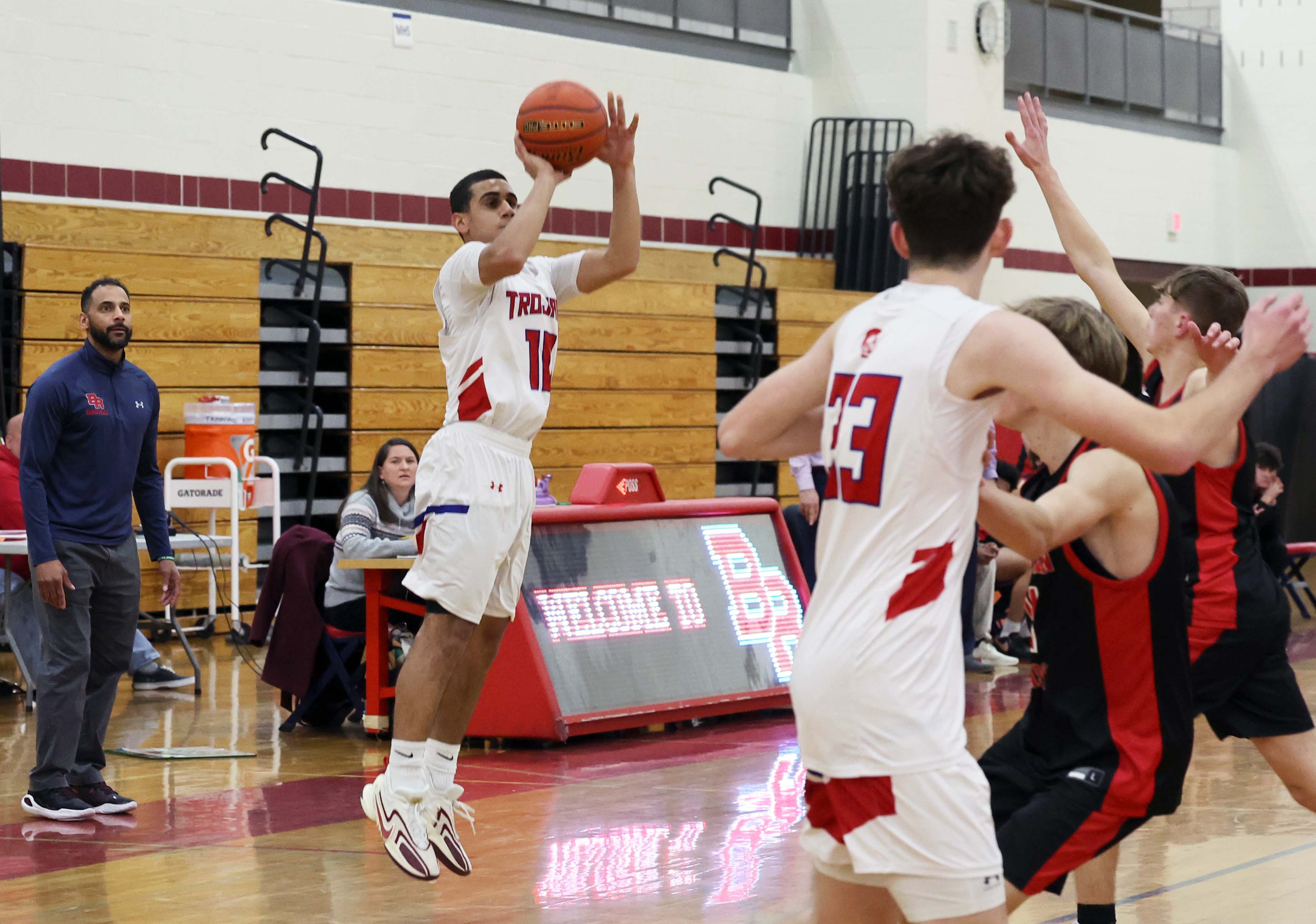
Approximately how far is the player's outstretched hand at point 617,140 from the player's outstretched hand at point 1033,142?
1.25m

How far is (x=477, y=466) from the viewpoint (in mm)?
4859

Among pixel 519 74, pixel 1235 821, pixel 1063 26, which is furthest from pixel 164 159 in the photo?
pixel 1063 26

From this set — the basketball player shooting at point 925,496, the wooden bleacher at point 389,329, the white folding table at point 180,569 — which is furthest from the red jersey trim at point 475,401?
the wooden bleacher at point 389,329

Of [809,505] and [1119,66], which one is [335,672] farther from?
[1119,66]

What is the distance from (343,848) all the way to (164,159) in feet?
24.1

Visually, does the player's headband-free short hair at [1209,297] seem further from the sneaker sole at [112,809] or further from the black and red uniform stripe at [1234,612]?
the sneaker sole at [112,809]

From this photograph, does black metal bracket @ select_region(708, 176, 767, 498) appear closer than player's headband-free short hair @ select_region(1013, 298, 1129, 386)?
No

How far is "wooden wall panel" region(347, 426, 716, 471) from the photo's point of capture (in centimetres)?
1165

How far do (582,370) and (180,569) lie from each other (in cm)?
346

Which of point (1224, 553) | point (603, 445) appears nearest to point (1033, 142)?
point (1224, 553)

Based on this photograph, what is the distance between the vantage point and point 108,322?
5785 mm

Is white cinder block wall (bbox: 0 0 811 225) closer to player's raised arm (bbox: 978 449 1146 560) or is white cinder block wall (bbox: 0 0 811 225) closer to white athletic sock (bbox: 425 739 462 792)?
white athletic sock (bbox: 425 739 462 792)

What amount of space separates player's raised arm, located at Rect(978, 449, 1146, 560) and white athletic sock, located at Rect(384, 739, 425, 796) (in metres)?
2.29

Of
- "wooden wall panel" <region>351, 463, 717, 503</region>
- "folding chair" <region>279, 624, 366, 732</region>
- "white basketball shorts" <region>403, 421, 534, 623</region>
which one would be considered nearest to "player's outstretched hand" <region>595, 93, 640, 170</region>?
"white basketball shorts" <region>403, 421, 534, 623</region>
